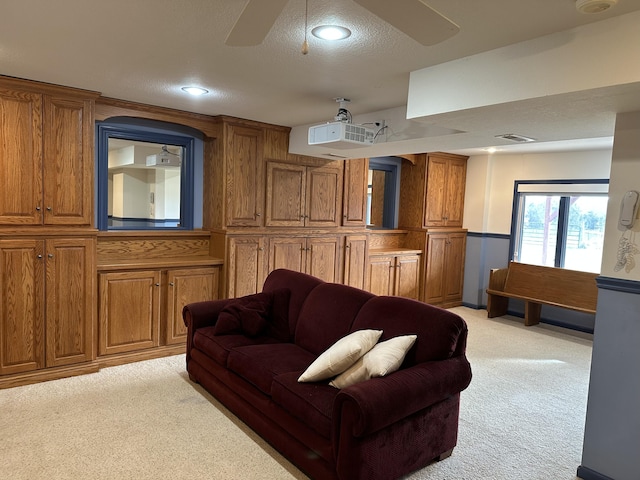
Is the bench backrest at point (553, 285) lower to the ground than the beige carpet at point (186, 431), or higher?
higher

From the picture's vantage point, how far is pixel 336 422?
6.89 feet

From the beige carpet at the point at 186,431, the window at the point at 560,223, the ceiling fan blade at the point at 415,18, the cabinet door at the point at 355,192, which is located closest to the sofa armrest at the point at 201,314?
the beige carpet at the point at 186,431

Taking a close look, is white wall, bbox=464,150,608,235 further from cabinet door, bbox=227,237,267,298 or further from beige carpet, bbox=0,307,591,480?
cabinet door, bbox=227,237,267,298

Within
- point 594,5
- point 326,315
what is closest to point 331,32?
point 594,5

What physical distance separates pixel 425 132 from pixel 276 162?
75.0 inches

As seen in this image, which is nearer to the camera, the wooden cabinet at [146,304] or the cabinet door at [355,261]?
the wooden cabinet at [146,304]

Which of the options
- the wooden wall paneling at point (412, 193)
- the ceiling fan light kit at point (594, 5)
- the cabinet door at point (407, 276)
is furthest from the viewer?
the wooden wall paneling at point (412, 193)

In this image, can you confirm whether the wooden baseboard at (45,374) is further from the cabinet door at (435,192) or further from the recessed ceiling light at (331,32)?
the cabinet door at (435,192)

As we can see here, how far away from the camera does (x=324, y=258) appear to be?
518cm

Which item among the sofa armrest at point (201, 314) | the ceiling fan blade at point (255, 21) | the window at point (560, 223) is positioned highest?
the ceiling fan blade at point (255, 21)

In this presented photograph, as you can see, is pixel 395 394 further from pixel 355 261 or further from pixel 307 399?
pixel 355 261

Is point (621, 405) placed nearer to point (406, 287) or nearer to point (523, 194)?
point (406, 287)

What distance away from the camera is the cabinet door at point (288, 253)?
4.75 metres

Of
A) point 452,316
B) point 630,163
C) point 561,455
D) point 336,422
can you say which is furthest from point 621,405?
point 336,422
